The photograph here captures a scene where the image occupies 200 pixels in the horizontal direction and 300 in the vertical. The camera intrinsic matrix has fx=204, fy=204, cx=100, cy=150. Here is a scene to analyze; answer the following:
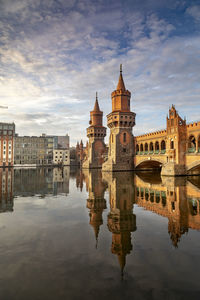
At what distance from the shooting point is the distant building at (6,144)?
97412 millimetres

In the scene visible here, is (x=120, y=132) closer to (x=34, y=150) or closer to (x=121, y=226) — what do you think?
(x=121, y=226)

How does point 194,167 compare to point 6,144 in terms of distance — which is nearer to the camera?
point 194,167

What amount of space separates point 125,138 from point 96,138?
18447mm

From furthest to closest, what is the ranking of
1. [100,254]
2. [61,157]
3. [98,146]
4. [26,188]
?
[61,157]
[98,146]
[26,188]
[100,254]

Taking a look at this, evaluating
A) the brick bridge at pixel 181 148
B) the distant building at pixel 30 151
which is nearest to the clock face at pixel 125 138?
the brick bridge at pixel 181 148

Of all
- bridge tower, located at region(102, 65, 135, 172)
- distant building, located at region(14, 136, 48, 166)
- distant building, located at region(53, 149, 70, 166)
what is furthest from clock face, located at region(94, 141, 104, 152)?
distant building, located at region(14, 136, 48, 166)

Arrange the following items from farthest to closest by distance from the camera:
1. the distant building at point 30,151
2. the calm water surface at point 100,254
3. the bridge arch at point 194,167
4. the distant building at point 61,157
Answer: the distant building at point 61,157 → the distant building at point 30,151 → the bridge arch at point 194,167 → the calm water surface at point 100,254

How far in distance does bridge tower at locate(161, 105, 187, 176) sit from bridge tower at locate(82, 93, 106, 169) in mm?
33314

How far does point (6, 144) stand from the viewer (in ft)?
328

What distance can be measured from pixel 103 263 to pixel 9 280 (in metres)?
2.45

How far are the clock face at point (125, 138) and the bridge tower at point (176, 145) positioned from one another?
15284 millimetres

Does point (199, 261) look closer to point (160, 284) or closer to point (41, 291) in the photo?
point (160, 284)

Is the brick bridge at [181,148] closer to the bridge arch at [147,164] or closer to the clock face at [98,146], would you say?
the bridge arch at [147,164]

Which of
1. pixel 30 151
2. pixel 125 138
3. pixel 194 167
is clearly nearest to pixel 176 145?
pixel 194 167
